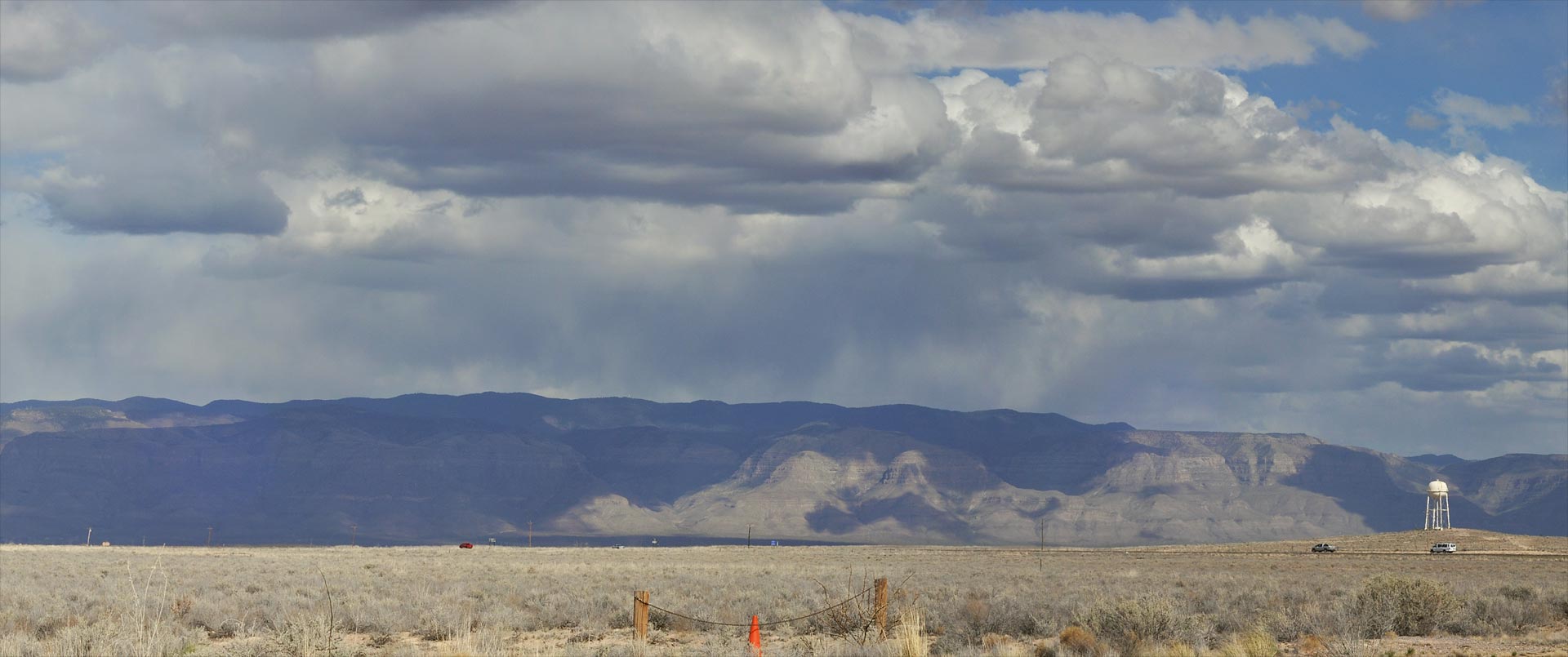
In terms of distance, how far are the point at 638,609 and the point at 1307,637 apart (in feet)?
42.6

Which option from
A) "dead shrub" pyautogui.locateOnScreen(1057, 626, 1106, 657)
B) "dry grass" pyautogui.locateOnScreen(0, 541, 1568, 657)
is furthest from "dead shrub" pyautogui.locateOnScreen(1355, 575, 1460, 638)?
"dead shrub" pyautogui.locateOnScreen(1057, 626, 1106, 657)

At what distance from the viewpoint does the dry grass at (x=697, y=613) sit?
25.9 m

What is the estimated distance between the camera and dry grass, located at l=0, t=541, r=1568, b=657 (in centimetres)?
2592

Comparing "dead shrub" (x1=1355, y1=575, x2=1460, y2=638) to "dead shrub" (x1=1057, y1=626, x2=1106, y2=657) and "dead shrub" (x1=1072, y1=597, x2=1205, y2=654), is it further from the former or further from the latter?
"dead shrub" (x1=1057, y1=626, x2=1106, y2=657)

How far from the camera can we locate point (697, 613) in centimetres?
3600

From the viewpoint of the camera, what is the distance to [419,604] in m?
35.8

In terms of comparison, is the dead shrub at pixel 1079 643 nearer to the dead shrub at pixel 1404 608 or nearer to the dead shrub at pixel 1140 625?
the dead shrub at pixel 1140 625

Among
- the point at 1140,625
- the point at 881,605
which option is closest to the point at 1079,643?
the point at 1140,625

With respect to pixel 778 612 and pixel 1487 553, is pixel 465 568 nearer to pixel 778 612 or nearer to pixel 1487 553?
pixel 778 612

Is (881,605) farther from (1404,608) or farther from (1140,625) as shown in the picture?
(1404,608)

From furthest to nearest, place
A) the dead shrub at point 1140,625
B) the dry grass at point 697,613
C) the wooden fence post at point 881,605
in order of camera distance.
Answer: the wooden fence post at point 881,605 < the dry grass at point 697,613 < the dead shrub at point 1140,625

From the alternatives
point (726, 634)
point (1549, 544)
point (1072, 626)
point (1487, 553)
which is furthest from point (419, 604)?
point (1549, 544)

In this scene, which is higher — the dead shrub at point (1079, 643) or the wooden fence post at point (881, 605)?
the wooden fence post at point (881, 605)

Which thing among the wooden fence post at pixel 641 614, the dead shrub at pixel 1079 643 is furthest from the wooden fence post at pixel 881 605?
the wooden fence post at pixel 641 614
